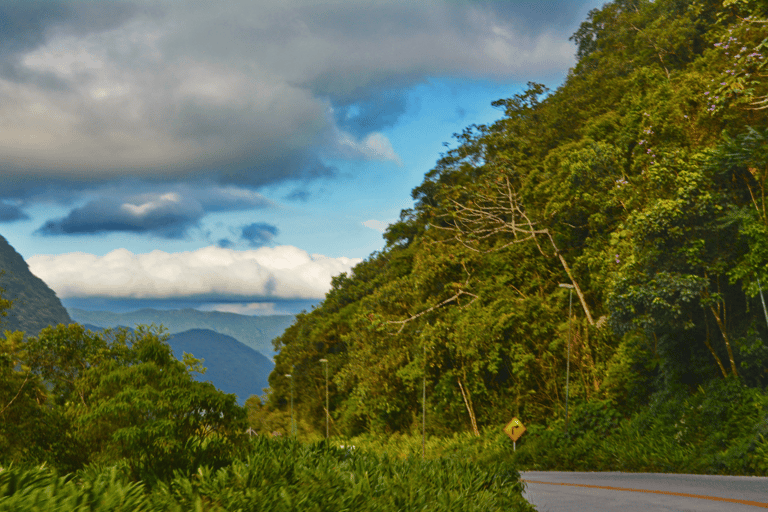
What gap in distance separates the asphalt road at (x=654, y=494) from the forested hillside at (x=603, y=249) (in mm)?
5564

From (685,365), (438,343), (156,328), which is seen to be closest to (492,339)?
(438,343)

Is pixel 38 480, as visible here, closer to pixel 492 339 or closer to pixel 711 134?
pixel 711 134

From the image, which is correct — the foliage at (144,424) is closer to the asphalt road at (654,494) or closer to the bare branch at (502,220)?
the asphalt road at (654,494)

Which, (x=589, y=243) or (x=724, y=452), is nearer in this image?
(x=724, y=452)

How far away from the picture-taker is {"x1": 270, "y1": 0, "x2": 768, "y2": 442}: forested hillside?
17.8 m

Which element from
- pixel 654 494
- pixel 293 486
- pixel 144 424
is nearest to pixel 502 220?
pixel 654 494

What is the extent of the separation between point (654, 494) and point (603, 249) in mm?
14549

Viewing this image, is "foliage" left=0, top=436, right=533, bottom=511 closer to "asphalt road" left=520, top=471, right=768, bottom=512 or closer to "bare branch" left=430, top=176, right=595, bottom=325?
"asphalt road" left=520, top=471, right=768, bottom=512

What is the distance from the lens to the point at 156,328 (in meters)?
36.4

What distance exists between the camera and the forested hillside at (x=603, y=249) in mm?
17766

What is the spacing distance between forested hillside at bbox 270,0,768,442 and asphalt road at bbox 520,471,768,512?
5564 mm

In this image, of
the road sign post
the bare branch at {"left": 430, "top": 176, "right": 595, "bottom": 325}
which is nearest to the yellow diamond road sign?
the road sign post

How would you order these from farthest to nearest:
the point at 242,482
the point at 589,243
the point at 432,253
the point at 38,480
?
the point at 432,253
the point at 589,243
the point at 242,482
the point at 38,480

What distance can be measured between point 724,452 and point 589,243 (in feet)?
38.0
